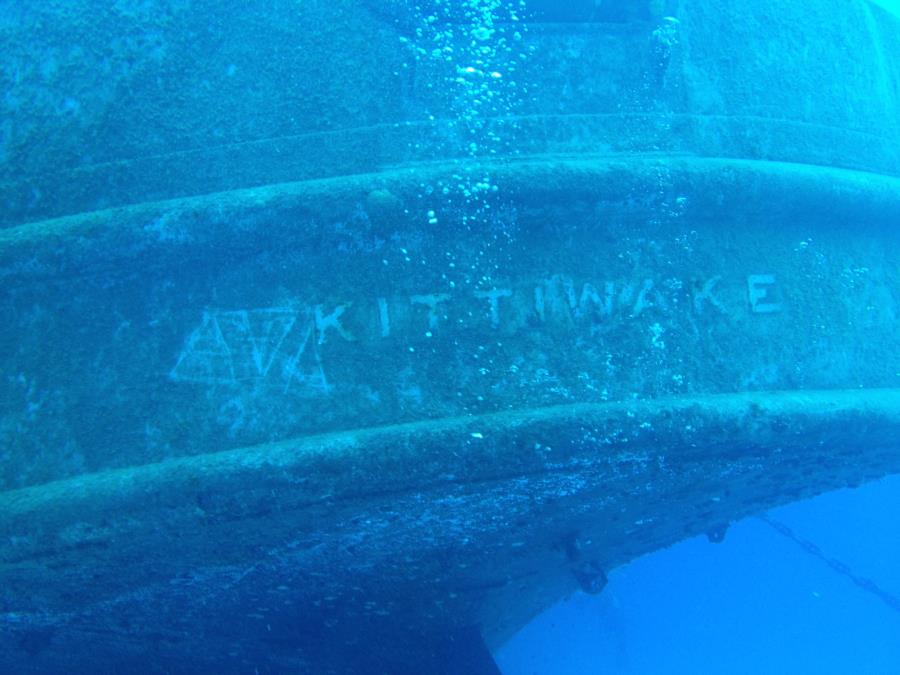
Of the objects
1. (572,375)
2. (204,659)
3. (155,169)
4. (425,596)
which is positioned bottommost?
(204,659)

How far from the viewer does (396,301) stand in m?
2.30

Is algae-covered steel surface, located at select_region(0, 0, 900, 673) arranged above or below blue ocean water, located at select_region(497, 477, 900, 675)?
above

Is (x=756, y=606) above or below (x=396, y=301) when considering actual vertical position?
below

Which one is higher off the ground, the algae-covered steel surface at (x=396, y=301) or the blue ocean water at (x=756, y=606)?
the algae-covered steel surface at (x=396, y=301)

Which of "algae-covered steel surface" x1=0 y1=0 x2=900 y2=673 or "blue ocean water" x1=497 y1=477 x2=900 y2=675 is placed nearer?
"algae-covered steel surface" x1=0 y1=0 x2=900 y2=673

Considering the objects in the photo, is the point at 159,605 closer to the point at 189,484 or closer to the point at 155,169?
the point at 189,484

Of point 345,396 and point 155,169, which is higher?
point 155,169

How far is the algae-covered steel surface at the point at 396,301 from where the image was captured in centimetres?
220

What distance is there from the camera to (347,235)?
91.4 inches

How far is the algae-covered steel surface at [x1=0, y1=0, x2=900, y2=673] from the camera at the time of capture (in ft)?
7.21

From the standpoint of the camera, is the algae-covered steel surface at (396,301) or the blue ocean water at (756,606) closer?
the algae-covered steel surface at (396,301)

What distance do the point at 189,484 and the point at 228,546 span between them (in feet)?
1.30

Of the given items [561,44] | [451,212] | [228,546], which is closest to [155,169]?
[451,212]

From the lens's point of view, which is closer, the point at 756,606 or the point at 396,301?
the point at 396,301
